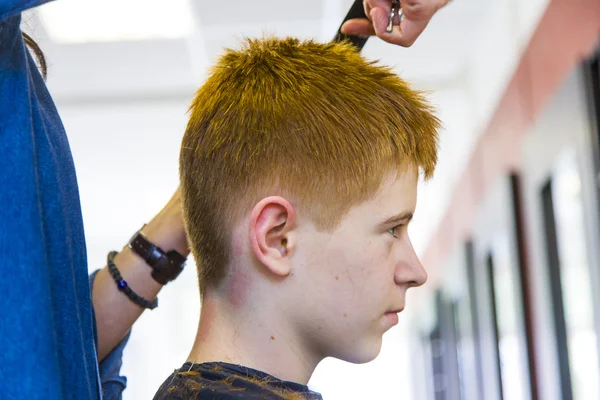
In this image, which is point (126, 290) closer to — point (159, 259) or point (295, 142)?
point (159, 259)

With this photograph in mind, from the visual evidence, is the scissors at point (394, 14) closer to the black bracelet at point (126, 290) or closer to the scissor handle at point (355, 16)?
the scissor handle at point (355, 16)

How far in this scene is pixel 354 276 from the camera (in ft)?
3.10

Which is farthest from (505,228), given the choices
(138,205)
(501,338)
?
(138,205)

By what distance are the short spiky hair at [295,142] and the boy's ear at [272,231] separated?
17mm

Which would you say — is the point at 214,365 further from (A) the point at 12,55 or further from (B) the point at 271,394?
(A) the point at 12,55

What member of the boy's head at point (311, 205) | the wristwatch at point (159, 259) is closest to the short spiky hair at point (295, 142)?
the boy's head at point (311, 205)

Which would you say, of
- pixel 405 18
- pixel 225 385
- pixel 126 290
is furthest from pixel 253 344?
pixel 405 18

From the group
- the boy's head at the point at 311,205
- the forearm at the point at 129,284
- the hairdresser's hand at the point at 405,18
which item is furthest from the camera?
the forearm at the point at 129,284

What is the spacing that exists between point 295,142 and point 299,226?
10cm

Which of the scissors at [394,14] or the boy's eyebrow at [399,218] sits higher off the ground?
the scissors at [394,14]

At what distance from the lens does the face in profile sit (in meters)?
0.94

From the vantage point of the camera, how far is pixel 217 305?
0.97 m

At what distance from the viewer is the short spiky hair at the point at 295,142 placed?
0.95 meters

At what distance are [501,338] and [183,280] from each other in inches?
215
